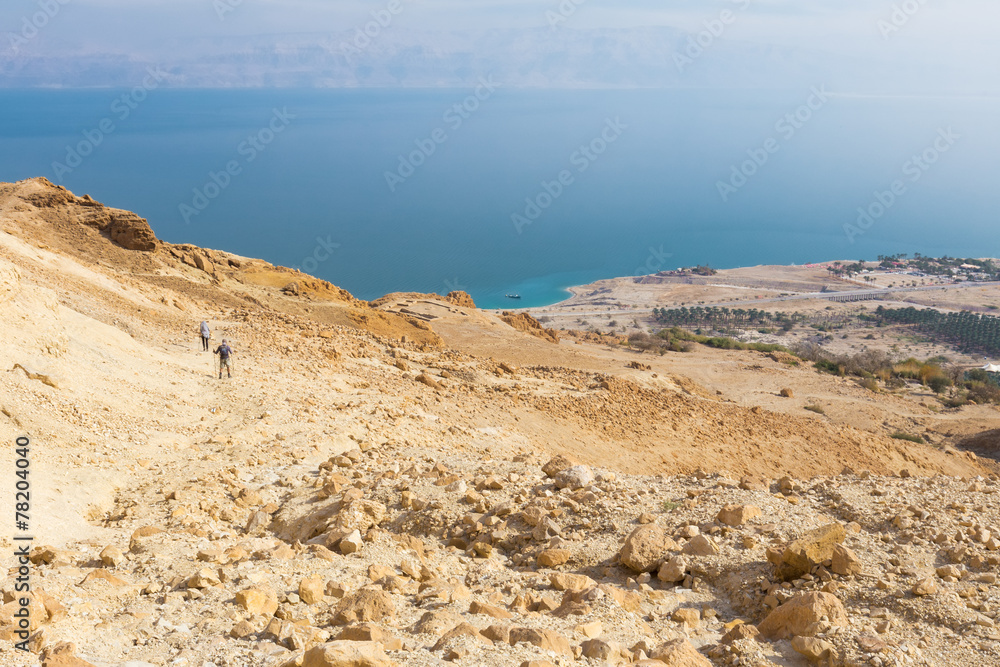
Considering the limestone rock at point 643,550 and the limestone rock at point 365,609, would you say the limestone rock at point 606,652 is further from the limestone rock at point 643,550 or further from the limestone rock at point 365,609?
the limestone rock at point 643,550

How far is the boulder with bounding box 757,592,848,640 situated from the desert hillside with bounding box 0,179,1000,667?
0.06ft

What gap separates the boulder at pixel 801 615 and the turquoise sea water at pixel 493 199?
64855mm

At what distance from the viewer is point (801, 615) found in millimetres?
4969

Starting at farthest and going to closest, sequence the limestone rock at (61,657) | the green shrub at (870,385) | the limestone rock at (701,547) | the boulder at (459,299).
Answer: the boulder at (459,299), the green shrub at (870,385), the limestone rock at (701,547), the limestone rock at (61,657)

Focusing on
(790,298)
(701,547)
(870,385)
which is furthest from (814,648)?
(790,298)

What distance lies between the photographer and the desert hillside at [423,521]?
4598 mm

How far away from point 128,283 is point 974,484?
18.8 m

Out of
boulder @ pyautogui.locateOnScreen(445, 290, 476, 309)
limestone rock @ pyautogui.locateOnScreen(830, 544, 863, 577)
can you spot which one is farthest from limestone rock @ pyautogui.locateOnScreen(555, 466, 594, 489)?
boulder @ pyautogui.locateOnScreen(445, 290, 476, 309)

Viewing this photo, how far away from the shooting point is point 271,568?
5703 millimetres

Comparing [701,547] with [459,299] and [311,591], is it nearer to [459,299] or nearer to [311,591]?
[311,591]

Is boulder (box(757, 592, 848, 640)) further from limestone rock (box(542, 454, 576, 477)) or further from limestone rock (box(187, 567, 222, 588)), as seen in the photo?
limestone rock (box(187, 567, 222, 588))

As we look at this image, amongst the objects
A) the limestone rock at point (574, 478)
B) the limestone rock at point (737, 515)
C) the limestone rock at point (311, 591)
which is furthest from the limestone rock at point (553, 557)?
the limestone rock at point (311, 591)

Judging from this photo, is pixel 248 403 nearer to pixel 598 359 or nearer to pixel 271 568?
pixel 271 568

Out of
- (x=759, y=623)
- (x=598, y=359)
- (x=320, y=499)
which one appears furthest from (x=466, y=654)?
(x=598, y=359)
